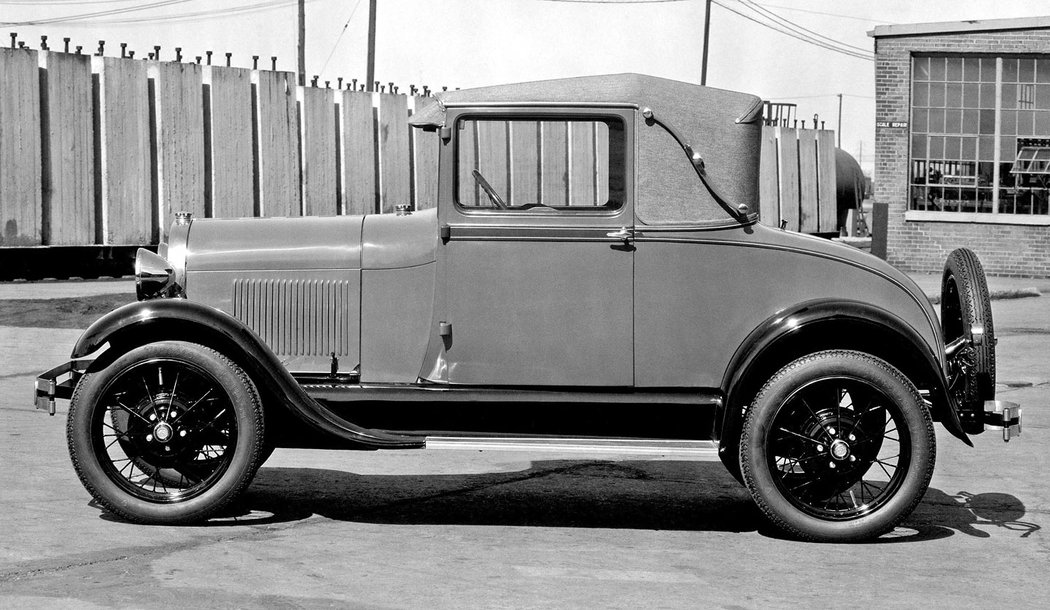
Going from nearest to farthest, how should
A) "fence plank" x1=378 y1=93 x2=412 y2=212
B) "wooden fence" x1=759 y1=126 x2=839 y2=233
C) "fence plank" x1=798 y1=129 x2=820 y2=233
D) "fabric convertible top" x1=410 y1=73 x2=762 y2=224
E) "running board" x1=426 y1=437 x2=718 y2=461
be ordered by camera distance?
"running board" x1=426 y1=437 x2=718 y2=461 < "fabric convertible top" x1=410 y1=73 x2=762 y2=224 < "fence plank" x1=378 y1=93 x2=412 y2=212 < "wooden fence" x1=759 y1=126 x2=839 y2=233 < "fence plank" x1=798 y1=129 x2=820 y2=233

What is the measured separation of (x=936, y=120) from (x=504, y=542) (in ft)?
69.6

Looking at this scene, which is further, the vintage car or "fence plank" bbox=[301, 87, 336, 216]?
"fence plank" bbox=[301, 87, 336, 216]

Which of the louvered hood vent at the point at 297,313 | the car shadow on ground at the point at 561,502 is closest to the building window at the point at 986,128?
the car shadow on ground at the point at 561,502

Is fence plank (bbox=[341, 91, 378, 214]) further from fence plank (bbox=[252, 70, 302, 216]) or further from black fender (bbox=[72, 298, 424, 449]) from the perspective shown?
black fender (bbox=[72, 298, 424, 449])

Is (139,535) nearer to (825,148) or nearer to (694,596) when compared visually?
(694,596)

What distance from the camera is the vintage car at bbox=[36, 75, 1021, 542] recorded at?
228 inches

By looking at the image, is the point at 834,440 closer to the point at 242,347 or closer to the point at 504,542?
the point at 504,542

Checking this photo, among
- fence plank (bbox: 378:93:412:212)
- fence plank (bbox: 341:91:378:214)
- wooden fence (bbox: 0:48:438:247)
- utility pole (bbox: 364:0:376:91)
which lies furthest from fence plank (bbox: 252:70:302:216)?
utility pole (bbox: 364:0:376:91)

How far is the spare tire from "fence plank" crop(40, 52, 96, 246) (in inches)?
573

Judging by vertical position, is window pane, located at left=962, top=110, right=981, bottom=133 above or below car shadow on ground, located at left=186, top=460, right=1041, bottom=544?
above

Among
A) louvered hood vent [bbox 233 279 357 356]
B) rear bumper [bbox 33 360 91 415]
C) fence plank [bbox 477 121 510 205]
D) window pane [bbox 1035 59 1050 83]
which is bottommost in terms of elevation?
rear bumper [bbox 33 360 91 415]

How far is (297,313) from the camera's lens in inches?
245

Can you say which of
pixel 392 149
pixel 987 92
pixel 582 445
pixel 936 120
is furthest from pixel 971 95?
pixel 582 445

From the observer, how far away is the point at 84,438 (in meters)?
5.80
